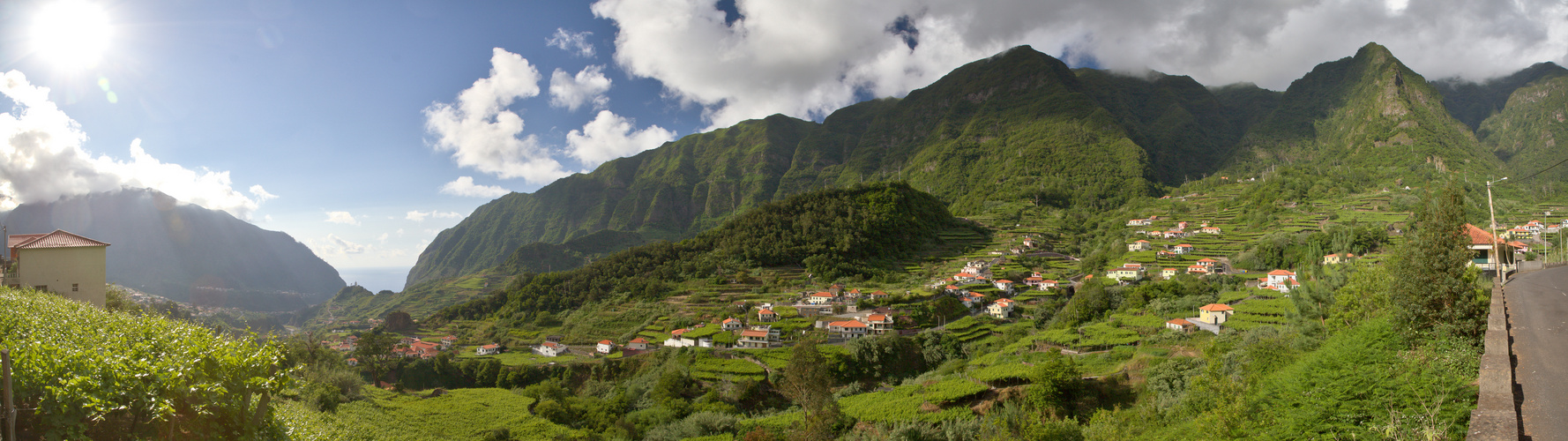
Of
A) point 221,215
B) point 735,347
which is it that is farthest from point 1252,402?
point 221,215

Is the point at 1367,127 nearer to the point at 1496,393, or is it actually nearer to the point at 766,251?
the point at 766,251

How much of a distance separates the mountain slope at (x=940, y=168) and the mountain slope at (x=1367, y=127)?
31202 mm

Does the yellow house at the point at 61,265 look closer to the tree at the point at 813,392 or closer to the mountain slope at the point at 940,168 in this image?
the tree at the point at 813,392

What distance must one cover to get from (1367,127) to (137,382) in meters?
155

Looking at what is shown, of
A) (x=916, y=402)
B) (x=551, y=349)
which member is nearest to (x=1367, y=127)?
(x=916, y=402)

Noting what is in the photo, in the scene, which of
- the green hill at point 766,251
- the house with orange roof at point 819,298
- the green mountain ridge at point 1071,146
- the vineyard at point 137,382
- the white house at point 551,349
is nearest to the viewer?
the vineyard at point 137,382

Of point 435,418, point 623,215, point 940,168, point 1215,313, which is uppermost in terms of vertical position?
point 940,168

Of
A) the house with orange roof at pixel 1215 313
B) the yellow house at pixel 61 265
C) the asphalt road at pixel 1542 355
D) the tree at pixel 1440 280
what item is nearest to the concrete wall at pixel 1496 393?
the asphalt road at pixel 1542 355

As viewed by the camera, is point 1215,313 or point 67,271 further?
point 1215,313

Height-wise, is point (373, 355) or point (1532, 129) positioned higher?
point (1532, 129)

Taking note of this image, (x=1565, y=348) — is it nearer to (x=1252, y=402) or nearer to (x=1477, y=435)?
(x=1252, y=402)

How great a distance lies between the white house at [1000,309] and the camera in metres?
44.7

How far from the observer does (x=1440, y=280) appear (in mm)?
10203

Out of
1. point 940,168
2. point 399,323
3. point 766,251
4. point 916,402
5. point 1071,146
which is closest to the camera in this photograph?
point 916,402
